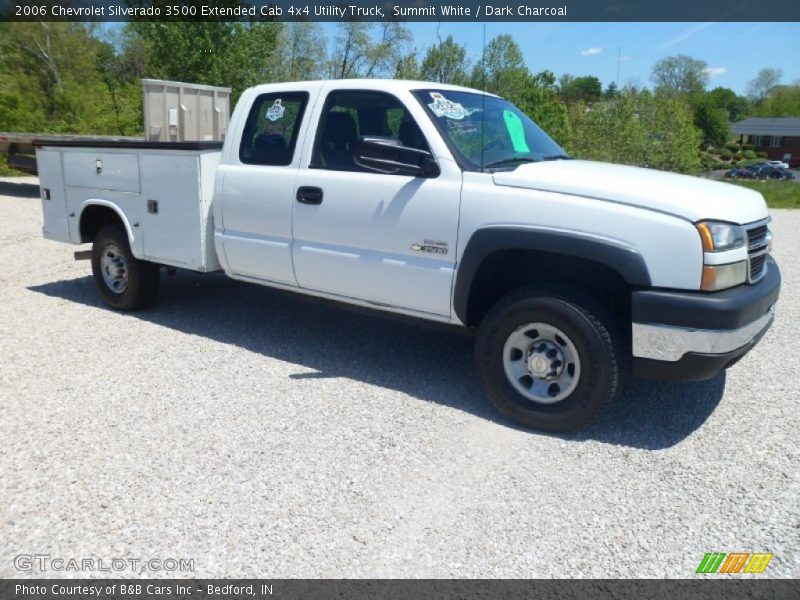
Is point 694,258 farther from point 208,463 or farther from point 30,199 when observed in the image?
point 30,199

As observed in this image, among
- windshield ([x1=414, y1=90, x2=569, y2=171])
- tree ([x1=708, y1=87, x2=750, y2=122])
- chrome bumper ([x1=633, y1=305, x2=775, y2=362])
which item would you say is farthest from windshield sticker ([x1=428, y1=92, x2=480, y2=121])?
tree ([x1=708, y1=87, x2=750, y2=122])

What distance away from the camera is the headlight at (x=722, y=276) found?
3480 mm

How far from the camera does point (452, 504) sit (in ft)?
10.8

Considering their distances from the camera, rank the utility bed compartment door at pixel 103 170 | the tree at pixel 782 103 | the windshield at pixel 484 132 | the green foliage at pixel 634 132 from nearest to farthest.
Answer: the windshield at pixel 484 132 < the utility bed compartment door at pixel 103 170 < the green foliage at pixel 634 132 < the tree at pixel 782 103

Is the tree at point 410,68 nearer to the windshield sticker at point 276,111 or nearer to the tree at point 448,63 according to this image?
the tree at point 448,63

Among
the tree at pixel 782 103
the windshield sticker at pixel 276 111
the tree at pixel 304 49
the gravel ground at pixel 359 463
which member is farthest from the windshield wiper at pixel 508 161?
the tree at pixel 782 103

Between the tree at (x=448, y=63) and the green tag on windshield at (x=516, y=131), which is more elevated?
the tree at (x=448, y=63)

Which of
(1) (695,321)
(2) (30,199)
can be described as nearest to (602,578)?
(1) (695,321)

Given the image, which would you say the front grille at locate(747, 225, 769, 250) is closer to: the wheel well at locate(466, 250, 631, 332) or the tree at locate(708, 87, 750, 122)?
the wheel well at locate(466, 250, 631, 332)

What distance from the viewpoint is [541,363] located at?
400cm

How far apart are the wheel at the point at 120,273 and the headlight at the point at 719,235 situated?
15.7 feet

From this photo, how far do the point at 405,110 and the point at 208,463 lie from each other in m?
2.57

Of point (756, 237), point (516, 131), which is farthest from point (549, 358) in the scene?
point (516, 131)

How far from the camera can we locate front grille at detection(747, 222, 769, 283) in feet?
12.5
